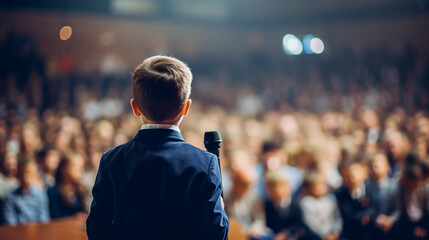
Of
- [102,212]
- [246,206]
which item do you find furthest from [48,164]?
[102,212]

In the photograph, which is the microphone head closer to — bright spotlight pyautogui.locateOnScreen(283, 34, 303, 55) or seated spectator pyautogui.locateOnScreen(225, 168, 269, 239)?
seated spectator pyautogui.locateOnScreen(225, 168, 269, 239)

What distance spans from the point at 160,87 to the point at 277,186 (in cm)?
195

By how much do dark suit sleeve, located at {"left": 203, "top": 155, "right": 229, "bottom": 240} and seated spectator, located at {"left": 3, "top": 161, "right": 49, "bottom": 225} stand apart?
240cm

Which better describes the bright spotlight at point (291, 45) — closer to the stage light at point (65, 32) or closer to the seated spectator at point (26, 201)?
the stage light at point (65, 32)

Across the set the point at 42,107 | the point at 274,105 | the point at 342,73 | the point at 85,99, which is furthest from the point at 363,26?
the point at 42,107

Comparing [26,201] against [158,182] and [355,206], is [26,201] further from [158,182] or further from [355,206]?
[355,206]

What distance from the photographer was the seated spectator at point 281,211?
274cm

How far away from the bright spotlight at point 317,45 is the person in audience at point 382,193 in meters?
9.31

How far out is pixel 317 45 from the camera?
1198 centimetres

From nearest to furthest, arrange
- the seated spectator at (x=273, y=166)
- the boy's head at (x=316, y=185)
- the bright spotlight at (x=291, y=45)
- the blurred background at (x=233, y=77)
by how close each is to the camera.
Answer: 1. the boy's head at (x=316, y=185)
2. the seated spectator at (x=273, y=166)
3. the blurred background at (x=233, y=77)
4. the bright spotlight at (x=291, y=45)

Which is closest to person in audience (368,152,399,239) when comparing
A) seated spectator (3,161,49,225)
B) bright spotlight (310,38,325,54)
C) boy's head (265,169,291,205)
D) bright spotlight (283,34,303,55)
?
boy's head (265,169,291,205)

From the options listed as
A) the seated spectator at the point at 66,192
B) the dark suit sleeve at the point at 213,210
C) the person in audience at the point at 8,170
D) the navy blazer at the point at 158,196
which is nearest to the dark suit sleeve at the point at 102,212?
the navy blazer at the point at 158,196

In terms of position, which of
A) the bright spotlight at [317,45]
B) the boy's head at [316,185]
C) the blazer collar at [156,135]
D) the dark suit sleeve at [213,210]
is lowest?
the boy's head at [316,185]

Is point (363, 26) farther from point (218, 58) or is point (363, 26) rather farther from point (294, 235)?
point (294, 235)
